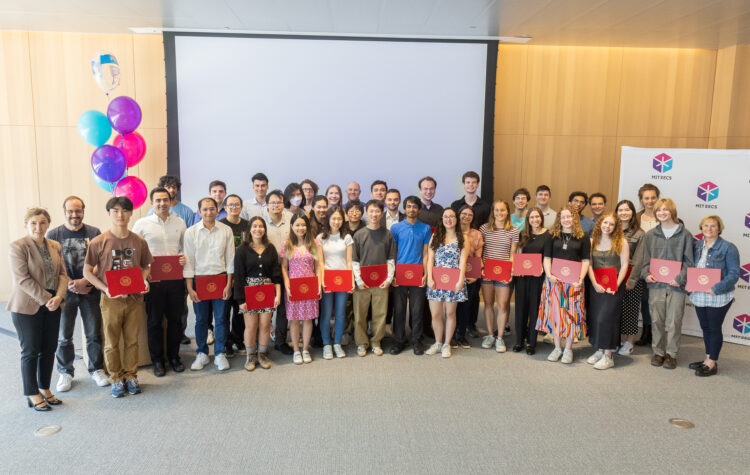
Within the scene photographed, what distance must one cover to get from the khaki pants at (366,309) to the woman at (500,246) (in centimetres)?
107

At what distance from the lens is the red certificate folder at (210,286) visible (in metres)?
4.15

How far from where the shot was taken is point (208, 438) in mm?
3195

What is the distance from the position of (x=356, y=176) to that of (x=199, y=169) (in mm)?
1992

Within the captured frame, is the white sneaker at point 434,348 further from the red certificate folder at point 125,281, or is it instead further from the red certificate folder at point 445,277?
the red certificate folder at point 125,281

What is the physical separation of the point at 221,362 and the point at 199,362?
0.21m

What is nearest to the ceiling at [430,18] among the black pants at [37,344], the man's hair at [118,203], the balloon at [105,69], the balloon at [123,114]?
the balloon at [105,69]

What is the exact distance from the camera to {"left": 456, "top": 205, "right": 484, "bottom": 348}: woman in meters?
4.60

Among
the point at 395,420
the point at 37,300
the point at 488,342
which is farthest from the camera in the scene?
the point at 488,342

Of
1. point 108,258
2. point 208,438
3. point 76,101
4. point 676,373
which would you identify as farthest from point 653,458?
point 76,101

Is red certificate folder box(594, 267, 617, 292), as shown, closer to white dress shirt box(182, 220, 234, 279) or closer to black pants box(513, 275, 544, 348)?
black pants box(513, 275, 544, 348)

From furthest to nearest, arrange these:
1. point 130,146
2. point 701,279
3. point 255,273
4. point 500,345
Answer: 1. point 130,146
2. point 500,345
3. point 701,279
4. point 255,273

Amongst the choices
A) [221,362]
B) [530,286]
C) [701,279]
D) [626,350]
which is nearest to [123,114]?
[221,362]

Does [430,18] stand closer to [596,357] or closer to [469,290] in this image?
[469,290]

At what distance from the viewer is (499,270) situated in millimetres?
4652
